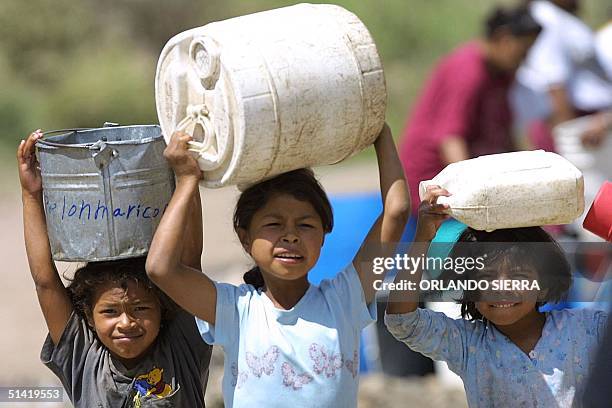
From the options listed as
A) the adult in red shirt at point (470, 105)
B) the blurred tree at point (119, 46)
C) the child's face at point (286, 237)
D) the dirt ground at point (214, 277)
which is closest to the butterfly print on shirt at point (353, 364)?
the child's face at point (286, 237)

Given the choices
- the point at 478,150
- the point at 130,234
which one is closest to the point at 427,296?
the point at 130,234

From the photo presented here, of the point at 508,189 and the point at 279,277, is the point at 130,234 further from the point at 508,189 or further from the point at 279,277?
the point at 508,189

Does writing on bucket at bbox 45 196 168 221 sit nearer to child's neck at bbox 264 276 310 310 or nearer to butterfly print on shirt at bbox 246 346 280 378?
child's neck at bbox 264 276 310 310

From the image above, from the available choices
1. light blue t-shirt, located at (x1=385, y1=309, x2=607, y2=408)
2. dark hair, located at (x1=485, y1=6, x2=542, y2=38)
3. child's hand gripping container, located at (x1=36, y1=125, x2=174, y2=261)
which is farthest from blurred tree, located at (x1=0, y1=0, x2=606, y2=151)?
light blue t-shirt, located at (x1=385, y1=309, x2=607, y2=408)

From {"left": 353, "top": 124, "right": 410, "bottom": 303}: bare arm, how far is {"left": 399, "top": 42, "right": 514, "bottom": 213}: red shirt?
8.81 ft

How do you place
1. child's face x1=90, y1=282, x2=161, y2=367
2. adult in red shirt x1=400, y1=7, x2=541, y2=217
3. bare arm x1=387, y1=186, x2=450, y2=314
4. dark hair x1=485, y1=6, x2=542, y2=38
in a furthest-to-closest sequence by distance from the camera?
dark hair x1=485, y1=6, x2=542, y2=38
adult in red shirt x1=400, y1=7, x2=541, y2=217
child's face x1=90, y1=282, x2=161, y2=367
bare arm x1=387, y1=186, x2=450, y2=314

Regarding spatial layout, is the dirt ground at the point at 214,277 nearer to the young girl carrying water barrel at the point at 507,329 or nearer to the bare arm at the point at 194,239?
the bare arm at the point at 194,239

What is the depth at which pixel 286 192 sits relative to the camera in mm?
3418

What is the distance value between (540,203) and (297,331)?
724 mm

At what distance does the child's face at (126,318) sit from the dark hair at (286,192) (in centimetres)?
37

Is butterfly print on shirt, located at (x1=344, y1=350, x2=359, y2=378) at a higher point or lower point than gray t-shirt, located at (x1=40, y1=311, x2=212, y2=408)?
higher

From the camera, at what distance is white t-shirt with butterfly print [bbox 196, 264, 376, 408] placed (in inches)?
131

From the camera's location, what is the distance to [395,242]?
11.2 feet

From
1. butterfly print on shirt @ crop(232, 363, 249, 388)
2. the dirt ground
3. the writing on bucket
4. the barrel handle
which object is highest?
the barrel handle
